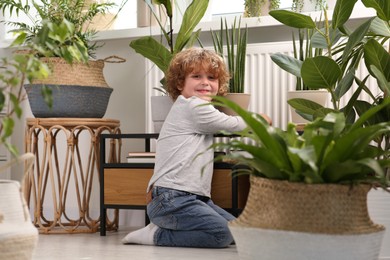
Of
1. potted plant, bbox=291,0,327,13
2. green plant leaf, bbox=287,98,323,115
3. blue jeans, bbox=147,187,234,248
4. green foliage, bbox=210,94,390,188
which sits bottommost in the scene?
blue jeans, bbox=147,187,234,248

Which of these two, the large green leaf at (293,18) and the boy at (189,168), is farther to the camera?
the boy at (189,168)

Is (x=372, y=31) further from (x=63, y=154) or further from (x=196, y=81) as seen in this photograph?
(x=63, y=154)

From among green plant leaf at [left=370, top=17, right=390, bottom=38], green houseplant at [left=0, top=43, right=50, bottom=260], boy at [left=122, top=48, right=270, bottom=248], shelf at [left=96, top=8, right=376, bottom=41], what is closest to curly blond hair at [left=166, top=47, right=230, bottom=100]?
boy at [left=122, top=48, right=270, bottom=248]

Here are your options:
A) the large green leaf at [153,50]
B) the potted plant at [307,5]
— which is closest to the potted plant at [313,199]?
the large green leaf at [153,50]

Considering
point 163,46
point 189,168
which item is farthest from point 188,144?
point 163,46

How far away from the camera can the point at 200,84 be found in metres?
3.31

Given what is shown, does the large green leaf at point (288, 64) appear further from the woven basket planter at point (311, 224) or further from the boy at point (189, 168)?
the woven basket planter at point (311, 224)

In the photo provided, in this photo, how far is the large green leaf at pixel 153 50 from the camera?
134 inches

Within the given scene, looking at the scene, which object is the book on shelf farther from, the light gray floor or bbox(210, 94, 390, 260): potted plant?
bbox(210, 94, 390, 260): potted plant

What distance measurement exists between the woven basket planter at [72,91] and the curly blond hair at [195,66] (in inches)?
21.8

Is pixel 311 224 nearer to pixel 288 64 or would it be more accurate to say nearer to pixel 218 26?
pixel 288 64

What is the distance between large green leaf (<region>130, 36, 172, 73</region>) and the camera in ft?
11.1

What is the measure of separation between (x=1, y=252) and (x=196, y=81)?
1.80m

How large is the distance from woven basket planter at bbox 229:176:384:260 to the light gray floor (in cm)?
104
